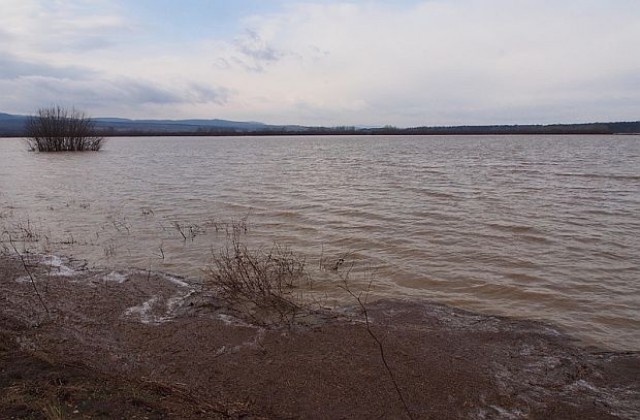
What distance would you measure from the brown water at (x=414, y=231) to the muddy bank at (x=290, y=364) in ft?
4.22

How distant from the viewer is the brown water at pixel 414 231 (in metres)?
8.35

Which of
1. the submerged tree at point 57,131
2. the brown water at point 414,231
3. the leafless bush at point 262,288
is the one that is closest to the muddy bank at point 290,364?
the leafless bush at point 262,288

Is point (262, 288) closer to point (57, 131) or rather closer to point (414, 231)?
point (414, 231)

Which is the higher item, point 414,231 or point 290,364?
point 414,231

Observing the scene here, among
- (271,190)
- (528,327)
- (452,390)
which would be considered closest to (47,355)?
(452,390)

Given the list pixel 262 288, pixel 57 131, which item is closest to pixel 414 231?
pixel 262 288

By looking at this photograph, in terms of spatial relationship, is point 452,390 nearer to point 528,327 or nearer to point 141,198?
point 528,327

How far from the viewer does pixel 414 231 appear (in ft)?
42.8

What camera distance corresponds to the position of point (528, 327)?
22.1 feet

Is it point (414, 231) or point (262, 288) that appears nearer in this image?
point (262, 288)

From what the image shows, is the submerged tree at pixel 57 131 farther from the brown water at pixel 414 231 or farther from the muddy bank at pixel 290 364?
the muddy bank at pixel 290 364

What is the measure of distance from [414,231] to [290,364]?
8219 mm

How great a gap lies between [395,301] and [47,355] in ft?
15.9

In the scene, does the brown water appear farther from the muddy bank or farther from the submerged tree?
the submerged tree
